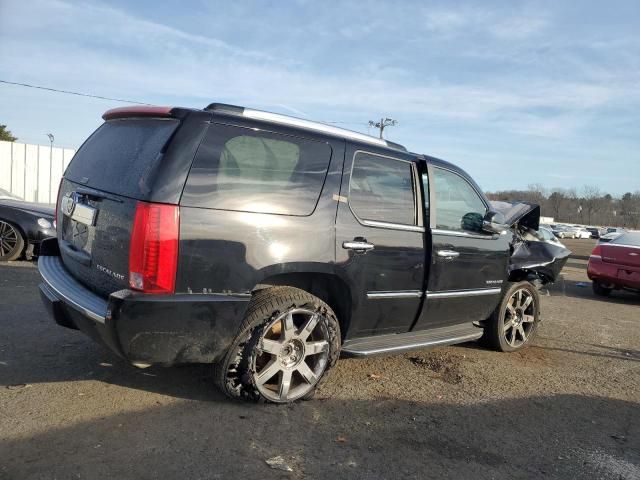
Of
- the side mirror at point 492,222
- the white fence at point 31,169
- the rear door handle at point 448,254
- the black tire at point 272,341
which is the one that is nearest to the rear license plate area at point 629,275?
the side mirror at point 492,222

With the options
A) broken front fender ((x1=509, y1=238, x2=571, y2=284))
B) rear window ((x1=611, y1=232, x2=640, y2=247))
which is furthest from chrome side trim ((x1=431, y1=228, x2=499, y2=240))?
rear window ((x1=611, y1=232, x2=640, y2=247))

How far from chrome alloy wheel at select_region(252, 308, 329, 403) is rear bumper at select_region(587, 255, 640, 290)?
844 cm

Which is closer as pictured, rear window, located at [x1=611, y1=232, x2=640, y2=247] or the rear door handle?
the rear door handle

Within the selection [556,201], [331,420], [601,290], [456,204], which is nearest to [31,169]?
[601,290]

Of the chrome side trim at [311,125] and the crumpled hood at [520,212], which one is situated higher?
the chrome side trim at [311,125]

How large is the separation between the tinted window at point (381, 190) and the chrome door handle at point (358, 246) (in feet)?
0.67

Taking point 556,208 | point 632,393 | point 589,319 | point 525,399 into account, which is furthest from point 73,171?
point 556,208

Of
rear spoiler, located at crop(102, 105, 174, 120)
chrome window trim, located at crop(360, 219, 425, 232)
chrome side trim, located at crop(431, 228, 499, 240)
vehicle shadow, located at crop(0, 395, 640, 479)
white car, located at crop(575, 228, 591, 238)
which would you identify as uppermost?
rear spoiler, located at crop(102, 105, 174, 120)

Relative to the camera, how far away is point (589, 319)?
26.6 ft

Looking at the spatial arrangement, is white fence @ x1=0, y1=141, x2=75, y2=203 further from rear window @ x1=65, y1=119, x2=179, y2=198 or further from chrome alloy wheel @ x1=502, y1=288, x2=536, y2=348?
chrome alloy wheel @ x1=502, y1=288, x2=536, y2=348

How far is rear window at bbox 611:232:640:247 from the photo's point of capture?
35.1 feet

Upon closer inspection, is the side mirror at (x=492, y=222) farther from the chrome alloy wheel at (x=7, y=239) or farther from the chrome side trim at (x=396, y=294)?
the chrome alloy wheel at (x=7, y=239)

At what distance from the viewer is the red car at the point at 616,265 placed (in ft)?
33.3

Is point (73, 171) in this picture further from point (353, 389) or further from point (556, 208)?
point (556, 208)
